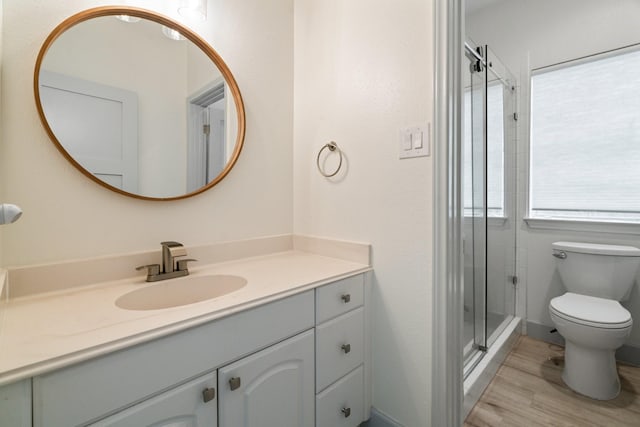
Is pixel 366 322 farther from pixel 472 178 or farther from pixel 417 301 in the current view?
pixel 472 178

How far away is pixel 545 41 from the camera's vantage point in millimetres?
2002

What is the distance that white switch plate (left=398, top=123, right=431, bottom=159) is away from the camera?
104cm

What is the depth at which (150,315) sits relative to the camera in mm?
704

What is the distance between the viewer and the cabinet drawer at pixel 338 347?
3.30ft

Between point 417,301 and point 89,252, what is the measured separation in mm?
1223

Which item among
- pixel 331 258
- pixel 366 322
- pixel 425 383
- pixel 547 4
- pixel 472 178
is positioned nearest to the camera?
pixel 425 383

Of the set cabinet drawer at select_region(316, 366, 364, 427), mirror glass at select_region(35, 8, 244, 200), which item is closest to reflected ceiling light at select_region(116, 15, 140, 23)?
mirror glass at select_region(35, 8, 244, 200)

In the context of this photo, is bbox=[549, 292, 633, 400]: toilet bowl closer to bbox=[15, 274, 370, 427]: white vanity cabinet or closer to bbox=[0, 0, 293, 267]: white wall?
bbox=[15, 274, 370, 427]: white vanity cabinet

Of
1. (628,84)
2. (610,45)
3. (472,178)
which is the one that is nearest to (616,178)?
(628,84)

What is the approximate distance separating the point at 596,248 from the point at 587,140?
745 mm

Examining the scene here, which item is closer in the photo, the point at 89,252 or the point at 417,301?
the point at 89,252

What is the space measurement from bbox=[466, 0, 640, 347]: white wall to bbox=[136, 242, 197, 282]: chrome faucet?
7.73ft

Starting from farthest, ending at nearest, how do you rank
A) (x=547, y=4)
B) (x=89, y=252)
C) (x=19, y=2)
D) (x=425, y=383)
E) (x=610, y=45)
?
(x=547, y=4), (x=610, y=45), (x=425, y=383), (x=89, y=252), (x=19, y=2)

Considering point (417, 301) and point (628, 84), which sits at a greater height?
point (628, 84)
